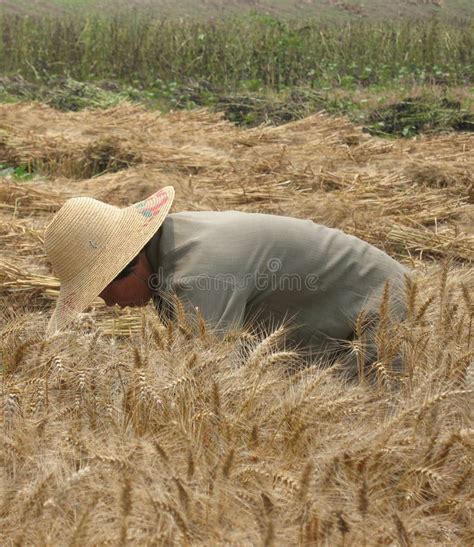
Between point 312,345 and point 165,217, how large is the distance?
0.68 metres

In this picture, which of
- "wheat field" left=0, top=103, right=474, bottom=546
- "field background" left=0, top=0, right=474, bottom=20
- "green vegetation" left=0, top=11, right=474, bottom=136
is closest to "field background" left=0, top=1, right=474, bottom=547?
"wheat field" left=0, top=103, right=474, bottom=546

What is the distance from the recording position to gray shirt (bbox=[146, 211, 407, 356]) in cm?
289

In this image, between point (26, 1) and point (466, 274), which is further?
point (26, 1)

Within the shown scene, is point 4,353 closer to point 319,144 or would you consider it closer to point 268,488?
point 268,488

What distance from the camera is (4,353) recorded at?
268 centimetres

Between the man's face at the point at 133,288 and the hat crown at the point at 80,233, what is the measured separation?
4.6 inches

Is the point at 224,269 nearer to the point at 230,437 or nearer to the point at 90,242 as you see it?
the point at 90,242

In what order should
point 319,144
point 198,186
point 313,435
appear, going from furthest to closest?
1. point 319,144
2. point 198,186
3. point 313,435

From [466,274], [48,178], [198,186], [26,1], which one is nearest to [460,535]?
[466,274]

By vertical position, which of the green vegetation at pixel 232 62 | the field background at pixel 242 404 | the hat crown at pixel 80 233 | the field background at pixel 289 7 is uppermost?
the hat crown at pixel 80 233

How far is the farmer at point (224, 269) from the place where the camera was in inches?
114

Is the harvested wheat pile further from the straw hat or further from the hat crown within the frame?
the hat crown

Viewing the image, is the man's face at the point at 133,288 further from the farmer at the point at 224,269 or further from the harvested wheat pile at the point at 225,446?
the harvested wheat pile at the point at 225,446

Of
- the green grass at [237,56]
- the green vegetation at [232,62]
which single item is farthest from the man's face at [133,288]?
the green grass at [237,56]
